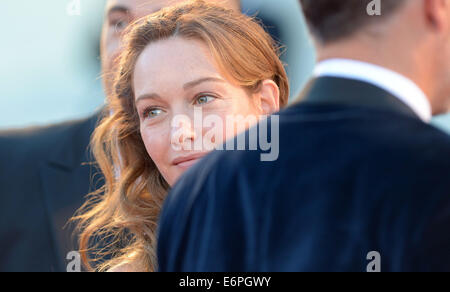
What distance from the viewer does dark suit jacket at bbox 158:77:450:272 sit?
1340 mm

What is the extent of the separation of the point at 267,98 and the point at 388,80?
1.42 m

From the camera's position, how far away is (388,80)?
148 centimetres

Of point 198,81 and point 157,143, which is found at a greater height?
point 198,81

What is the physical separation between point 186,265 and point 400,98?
610mm

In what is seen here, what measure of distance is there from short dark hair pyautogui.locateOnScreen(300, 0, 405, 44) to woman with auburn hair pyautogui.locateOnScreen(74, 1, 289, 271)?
3.68 feet

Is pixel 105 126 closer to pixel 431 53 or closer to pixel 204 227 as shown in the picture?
pixel 204 227

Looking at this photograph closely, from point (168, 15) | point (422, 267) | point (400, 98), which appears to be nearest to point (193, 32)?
point (168, 15)

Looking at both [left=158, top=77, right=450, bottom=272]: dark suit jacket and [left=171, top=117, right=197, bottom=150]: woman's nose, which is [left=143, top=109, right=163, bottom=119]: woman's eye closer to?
[left=171, top=117, right=197, bottom=150]: woman's nose

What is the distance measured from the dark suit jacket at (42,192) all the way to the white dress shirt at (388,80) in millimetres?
2695

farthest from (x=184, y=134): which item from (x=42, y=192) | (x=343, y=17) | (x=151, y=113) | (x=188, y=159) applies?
(x=42, y=192)

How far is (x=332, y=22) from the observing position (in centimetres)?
153

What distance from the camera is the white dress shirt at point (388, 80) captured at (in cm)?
147

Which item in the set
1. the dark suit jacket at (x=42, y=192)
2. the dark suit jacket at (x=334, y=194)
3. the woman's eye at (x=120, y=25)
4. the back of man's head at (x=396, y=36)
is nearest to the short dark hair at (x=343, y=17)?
the back of man's head at (x=396, y=36)

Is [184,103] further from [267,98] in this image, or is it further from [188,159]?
[267,98]
